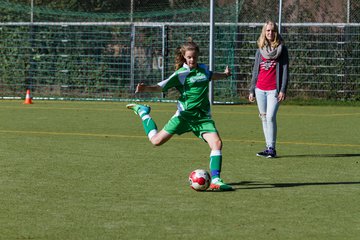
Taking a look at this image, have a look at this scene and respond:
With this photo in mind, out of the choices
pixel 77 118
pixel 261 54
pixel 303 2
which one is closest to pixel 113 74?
pixel 303 2

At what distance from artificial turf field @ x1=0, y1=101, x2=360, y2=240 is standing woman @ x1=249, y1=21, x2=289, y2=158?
20.8 inches

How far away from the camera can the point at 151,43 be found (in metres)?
29.9

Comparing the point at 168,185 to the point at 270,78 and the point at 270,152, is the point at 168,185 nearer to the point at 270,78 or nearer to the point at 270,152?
the point at 270,152

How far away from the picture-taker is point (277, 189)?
1062cm

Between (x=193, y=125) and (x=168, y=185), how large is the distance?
2.88 ft

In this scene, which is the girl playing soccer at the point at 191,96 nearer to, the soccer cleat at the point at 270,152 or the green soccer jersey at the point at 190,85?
the green soccer jersey at the point at 190,85

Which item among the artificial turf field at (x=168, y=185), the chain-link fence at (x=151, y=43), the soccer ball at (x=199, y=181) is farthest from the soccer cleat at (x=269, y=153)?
the chain-link fence at (x=151, y=43)

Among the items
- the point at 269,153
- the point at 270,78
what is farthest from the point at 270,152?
the point at 270,78

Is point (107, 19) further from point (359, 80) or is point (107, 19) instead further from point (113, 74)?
point (359, 80)

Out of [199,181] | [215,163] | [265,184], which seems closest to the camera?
[199,181]

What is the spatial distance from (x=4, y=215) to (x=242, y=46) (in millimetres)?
20409

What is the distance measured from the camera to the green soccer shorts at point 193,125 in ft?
37.0

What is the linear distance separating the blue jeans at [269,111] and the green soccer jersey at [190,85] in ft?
9.46

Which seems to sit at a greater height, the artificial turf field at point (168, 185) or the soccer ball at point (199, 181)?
the soccer ball at point (199, 181)
